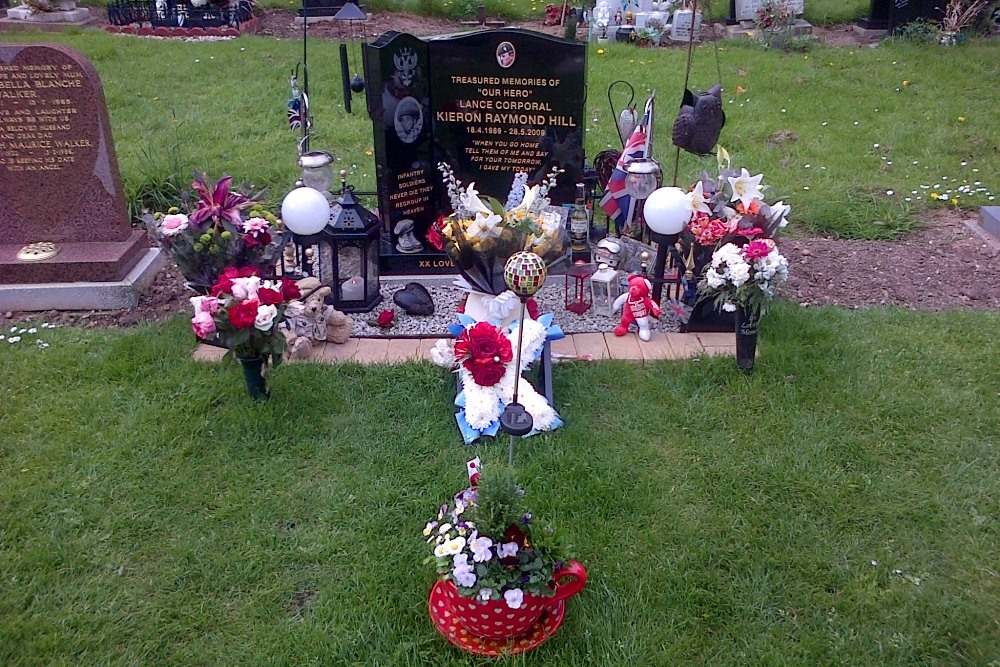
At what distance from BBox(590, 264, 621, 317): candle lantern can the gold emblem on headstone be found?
3.84 metres

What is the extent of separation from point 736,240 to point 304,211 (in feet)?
8.76

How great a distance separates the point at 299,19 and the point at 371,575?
12.8 metres

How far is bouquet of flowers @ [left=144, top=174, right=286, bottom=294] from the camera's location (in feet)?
15.1

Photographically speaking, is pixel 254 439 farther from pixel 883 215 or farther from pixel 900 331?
pixel 883 215

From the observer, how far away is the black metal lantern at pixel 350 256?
525cm

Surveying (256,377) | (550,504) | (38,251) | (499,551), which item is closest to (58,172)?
(38,251)

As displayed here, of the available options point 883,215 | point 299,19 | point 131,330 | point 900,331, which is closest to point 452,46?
point 131,330

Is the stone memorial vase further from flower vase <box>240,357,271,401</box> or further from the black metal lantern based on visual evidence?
the black metal lantern

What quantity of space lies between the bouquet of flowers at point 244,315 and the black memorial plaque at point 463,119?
73.7 inches

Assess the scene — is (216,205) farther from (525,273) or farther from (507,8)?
(507,8)

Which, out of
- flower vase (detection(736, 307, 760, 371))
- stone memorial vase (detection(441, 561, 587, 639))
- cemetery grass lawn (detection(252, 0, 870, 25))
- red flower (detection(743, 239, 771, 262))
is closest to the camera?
stone memorial vase (detection(441, 561, 587, 639))

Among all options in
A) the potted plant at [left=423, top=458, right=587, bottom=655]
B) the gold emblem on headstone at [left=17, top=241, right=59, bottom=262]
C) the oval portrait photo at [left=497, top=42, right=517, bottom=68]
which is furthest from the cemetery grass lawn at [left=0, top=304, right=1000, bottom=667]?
the oval portrait photo at [left=497, top=42, right=517, bottom=68]

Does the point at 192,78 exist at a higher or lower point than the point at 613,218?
higher

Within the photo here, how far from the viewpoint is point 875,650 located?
3.03 meters
